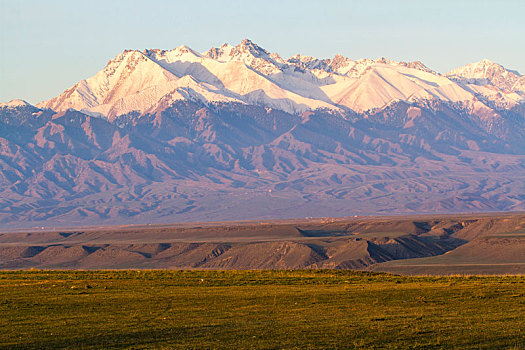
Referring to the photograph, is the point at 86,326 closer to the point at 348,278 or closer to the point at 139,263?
the point at 348,278

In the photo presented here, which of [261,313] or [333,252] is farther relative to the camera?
[333,252]

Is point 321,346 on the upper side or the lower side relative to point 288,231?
upper

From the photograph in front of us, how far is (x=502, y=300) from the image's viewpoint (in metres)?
39.1

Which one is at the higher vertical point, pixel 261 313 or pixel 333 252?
pixel 261 313

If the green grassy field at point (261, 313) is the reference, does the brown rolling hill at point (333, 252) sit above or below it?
below

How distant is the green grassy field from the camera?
2880cm

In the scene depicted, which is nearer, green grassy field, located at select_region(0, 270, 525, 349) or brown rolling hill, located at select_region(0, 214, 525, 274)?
green grassy field, located at select_region(0, 270, 525, 349)

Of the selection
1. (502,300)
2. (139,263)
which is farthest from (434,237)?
(502,300)

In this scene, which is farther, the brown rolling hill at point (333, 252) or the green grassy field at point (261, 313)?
the brown rolling hill at point (333, 252)

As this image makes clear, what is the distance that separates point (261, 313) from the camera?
35.1 m

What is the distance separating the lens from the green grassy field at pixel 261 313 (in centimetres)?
2880

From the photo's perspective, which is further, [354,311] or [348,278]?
[348,278]

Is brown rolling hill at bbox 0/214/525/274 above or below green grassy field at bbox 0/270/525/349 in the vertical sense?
below

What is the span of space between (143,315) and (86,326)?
131 inches
